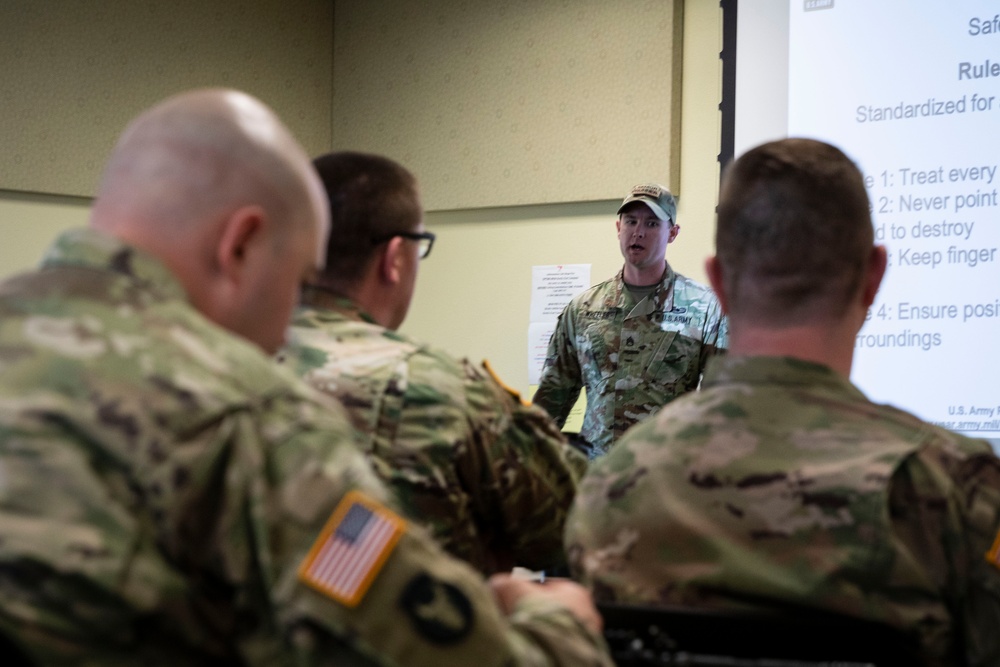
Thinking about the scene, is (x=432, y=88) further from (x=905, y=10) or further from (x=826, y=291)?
(x=826, y=291)

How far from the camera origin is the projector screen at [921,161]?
3088 millimetres

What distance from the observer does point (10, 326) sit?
0.82 metres

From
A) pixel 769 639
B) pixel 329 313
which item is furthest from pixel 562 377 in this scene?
pixel 769 639

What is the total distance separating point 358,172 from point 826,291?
89cm

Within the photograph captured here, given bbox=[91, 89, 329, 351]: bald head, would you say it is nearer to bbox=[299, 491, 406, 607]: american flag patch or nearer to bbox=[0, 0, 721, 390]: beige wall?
bbox=[299, 491, 406, 607]: american flag patch

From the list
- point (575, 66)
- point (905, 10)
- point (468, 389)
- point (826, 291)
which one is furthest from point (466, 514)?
point (575, 66)

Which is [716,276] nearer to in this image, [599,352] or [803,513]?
[803,513]

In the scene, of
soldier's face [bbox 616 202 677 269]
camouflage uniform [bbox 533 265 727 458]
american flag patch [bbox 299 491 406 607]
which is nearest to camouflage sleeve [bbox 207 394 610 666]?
american flag patch [bbox 299 491 406 607]

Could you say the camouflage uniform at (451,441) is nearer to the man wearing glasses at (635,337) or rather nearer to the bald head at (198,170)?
the bald head at (198,170)

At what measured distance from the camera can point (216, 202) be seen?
928 millimetres

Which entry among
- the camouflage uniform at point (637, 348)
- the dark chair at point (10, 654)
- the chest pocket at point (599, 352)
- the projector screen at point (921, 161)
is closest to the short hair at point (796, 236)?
the dark chair at point (10, 654)

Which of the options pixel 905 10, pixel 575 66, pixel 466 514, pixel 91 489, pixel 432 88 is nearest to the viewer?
pixel 91 489

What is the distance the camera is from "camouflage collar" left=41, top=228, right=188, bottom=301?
88 centimetres

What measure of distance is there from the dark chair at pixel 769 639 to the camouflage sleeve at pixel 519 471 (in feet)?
1.87
